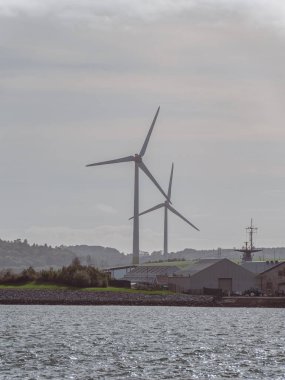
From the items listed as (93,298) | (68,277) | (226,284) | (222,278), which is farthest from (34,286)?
(226,284)

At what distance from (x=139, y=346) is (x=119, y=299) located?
88.1 m

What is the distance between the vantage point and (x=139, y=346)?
286 feet

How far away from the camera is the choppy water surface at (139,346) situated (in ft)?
225

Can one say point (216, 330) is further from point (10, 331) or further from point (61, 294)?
point (61, 294)

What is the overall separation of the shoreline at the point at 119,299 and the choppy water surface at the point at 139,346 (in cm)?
2587

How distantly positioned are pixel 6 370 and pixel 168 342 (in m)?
25.5

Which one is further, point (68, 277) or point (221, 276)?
point (221, 276)

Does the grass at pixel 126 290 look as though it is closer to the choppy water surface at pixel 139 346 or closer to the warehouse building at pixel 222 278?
the warehouse building at pixel 222 278

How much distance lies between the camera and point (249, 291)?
18888 cm

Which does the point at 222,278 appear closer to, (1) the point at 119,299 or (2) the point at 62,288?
(1) the point at 119,299

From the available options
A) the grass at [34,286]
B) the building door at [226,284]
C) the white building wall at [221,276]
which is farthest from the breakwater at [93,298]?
the building door at [226,284]

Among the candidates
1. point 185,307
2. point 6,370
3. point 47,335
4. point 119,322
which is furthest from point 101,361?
point 185,307

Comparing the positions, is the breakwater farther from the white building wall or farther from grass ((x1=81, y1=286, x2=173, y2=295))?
the white building wall

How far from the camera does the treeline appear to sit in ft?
630
